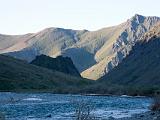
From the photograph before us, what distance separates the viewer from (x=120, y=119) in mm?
62781

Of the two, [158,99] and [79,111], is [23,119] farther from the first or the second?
[79,111]

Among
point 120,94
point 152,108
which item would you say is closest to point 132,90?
point 120,94

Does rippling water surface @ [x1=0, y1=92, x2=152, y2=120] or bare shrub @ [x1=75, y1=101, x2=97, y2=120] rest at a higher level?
rippling water surface @ [x1=0, y1=92, x2=152, y2=120]

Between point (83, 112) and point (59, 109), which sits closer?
point (83, 112)

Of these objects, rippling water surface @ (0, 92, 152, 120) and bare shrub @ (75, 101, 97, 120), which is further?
rippling water surface @ (0, 92, 152, 120)

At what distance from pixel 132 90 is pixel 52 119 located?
433 feet

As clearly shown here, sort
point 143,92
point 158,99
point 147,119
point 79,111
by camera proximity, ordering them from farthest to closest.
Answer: point 143,92 < point 158,99 < point 147,119 < point 79,111

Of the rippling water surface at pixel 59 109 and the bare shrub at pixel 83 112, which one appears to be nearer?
the bare shrub at pixel 83 112

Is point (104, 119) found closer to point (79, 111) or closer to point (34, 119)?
point (34, 119)

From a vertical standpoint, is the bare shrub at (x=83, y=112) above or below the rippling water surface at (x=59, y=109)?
below

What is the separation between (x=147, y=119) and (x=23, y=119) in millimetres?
17576

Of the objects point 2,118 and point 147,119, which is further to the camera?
point 147,119

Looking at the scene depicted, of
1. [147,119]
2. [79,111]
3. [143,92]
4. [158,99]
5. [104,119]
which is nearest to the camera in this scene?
[79,111]

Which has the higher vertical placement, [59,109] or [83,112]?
[59,109]
